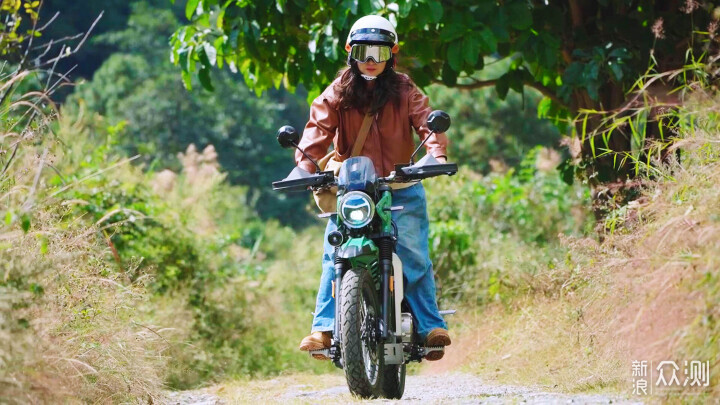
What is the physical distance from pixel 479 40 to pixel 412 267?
1890mm

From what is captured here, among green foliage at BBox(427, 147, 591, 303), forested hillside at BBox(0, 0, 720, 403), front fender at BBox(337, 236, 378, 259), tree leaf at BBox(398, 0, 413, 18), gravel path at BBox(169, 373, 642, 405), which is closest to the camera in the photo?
forested hillside at BBox(0, 0, 720, 403)

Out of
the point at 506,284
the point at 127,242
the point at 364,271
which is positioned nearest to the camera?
the point at 364,271

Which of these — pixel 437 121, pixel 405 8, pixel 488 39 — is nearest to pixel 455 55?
pixel 488 39

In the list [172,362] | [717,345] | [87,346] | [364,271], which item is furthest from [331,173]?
[172,362]

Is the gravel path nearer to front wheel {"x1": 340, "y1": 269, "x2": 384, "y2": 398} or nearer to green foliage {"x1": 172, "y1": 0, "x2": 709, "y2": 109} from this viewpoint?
front wheel {"x1": 340, "y1": 269, "x2": 384, "y2": 398}

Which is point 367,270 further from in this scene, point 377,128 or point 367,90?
point 367,90

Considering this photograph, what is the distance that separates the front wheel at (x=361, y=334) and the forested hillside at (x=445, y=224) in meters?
1.05

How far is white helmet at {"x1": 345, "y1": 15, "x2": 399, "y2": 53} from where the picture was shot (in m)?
5.86

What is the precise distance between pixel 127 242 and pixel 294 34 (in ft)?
8.86

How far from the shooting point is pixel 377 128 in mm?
6086

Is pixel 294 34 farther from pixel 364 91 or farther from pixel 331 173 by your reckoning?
A: pixel 331 173

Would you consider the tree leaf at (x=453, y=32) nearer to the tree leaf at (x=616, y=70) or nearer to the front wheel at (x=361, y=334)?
the tree leaf at (x=616, y=70)

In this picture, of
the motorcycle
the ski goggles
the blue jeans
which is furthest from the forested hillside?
the ski goggles

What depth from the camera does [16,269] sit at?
13.3ft
